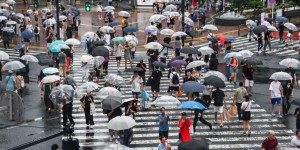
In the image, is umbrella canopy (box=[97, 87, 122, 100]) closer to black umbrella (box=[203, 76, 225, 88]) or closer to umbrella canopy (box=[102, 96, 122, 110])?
umbrella canopy (box=[102, 96, 122, 110])

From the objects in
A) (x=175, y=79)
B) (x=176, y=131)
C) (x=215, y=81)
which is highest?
(x=215, y=81)

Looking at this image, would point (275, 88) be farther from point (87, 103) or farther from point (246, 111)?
point (87, 103)

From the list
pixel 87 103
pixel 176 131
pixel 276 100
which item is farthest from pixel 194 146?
pixel 276 100

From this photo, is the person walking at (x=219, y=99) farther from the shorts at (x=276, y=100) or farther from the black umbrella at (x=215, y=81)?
the shorts at (x=276, y=100)

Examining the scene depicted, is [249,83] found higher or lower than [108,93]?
lower

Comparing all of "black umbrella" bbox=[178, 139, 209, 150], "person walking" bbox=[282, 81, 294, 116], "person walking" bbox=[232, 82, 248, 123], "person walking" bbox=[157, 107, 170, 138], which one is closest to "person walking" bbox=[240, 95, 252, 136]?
"person walking" bbox=[232, 82, 248, 123]

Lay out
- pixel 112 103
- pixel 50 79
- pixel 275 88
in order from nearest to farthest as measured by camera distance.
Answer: pixel 112 103
pixel 275 88
pixel 50 79

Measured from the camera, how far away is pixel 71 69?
36.1 meters

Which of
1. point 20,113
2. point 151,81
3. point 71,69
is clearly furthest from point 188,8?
point 20,113

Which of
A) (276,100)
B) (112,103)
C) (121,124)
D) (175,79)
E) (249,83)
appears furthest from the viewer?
(249,83)

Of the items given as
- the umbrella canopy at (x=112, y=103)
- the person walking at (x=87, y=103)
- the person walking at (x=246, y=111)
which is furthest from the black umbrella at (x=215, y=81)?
the person walking at (x=87, y=103)

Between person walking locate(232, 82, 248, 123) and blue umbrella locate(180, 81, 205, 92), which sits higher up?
blue umbrella locate(180, 81, 205, 92)

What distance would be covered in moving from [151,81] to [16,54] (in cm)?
1453

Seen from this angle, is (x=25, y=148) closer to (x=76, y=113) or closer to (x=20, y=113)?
(x=20, y=113)
